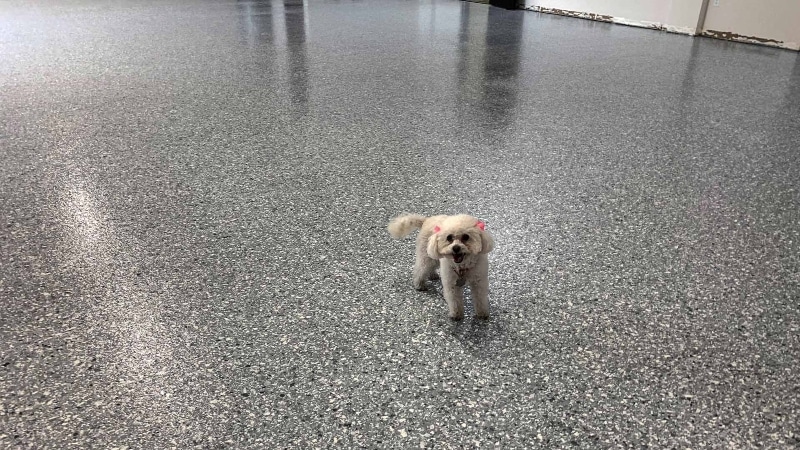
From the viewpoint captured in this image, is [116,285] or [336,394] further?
[116,285]

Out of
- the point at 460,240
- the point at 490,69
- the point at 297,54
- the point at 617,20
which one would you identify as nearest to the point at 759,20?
the point at 617,20

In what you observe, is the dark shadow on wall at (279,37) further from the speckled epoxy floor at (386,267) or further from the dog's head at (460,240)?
the dog's head at (460,240)

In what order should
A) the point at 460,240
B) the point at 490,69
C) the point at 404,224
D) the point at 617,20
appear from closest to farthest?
the point at 460,240 < the point at 404,224 < the point at 490,69 < the point at 617,20

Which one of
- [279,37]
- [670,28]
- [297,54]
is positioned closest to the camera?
[297,54]

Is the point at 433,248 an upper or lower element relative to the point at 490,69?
upper

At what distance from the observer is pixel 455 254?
37.0 inches

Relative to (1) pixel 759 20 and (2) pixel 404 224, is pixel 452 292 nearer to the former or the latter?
(2) pixel 404 224

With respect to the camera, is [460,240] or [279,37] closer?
[460,240]

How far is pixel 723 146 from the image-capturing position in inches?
80.1

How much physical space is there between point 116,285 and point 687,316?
1.13 m

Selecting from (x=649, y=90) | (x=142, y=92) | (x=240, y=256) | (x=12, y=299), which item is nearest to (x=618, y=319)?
(x=240, y=256)

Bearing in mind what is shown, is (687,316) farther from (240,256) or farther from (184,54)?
(184,54)

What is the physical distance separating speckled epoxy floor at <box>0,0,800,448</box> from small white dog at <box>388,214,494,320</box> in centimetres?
5

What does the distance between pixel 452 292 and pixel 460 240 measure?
131mm
